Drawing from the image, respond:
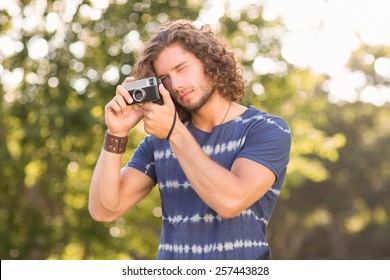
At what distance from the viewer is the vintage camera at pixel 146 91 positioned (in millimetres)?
3229

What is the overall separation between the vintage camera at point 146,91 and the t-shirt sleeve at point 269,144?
0.42 meters

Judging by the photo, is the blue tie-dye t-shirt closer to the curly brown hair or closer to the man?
the man

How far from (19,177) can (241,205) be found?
41.9 ft

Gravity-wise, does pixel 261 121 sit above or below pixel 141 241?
above

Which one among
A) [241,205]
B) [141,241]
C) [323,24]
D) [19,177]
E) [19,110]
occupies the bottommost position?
[141,241]

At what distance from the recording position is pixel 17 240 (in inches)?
607

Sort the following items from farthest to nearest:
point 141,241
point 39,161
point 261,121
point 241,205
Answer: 1. point 141,241
2. point 39,161
3. point 261,121
4. point 241,205

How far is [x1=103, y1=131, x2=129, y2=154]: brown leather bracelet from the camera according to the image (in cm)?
340

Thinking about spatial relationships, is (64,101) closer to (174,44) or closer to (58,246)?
(58,246)

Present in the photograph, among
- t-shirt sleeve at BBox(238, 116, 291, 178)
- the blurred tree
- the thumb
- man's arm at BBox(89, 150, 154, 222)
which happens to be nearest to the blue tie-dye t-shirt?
t-shirt sleeve at BBox(238, 116, 291, 178)

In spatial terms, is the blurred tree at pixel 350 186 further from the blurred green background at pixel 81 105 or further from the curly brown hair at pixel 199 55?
the curly brown hair at pixel 199 55

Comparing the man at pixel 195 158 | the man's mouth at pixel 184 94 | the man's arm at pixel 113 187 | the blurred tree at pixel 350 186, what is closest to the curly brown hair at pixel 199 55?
the man at pixel 195 158

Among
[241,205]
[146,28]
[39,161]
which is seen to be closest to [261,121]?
[241,205]

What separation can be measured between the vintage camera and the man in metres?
0.03
